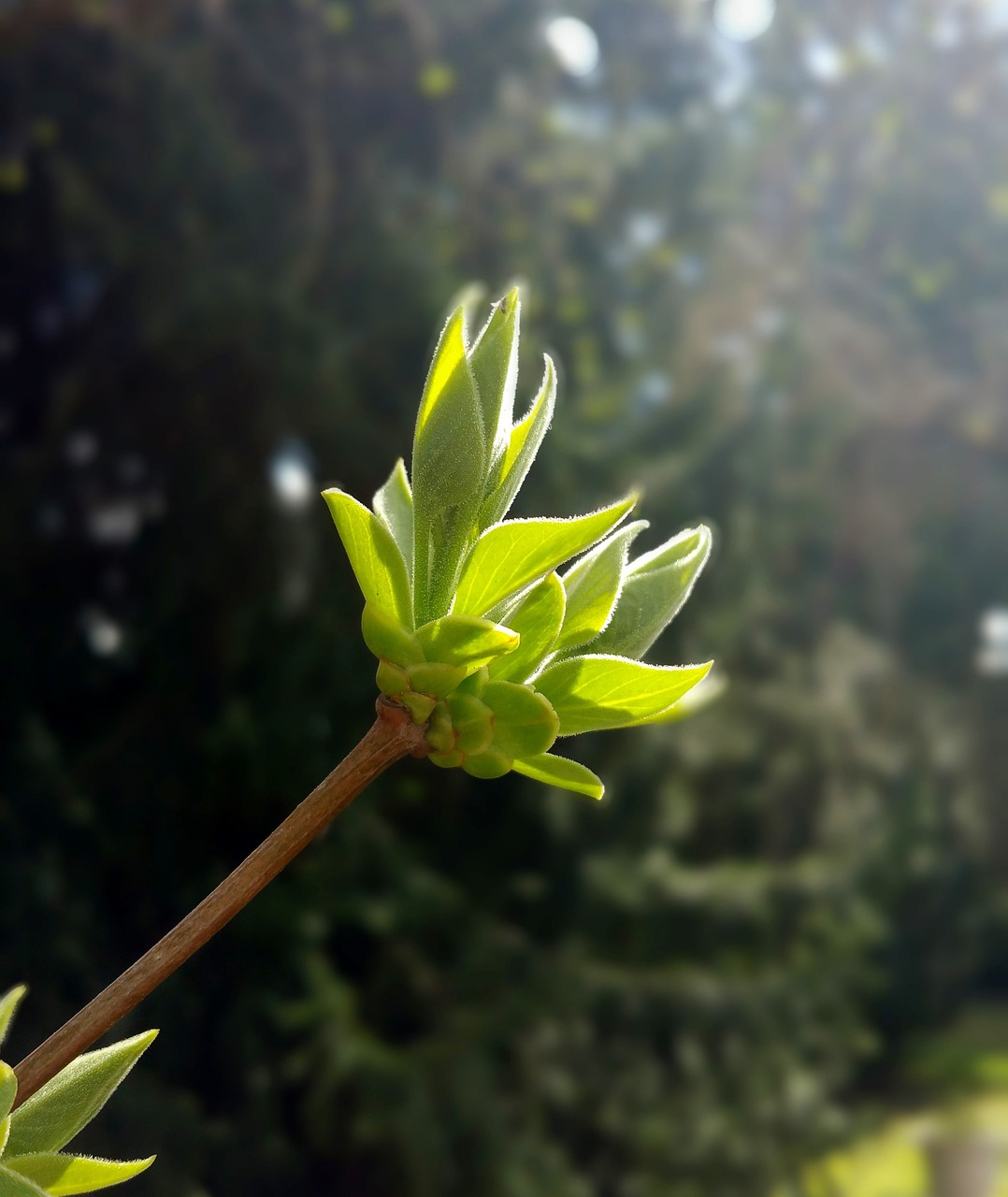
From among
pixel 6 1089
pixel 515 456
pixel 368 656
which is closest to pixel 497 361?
pixel 515 456

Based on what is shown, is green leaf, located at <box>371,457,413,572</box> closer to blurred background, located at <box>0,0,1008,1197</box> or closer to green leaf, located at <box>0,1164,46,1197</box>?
green leaf, located at <box>0,1164,46,1197</box>

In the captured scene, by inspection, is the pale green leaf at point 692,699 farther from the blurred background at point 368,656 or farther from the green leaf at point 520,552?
the blurred background at point 368,656

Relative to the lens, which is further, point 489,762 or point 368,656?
point 368,656

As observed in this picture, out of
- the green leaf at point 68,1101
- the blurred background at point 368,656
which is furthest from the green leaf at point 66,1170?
the blurred background at point 368,656

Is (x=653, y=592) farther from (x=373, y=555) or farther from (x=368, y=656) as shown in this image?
(x=368, y=656)

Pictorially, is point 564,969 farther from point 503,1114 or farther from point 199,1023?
point 199,1023

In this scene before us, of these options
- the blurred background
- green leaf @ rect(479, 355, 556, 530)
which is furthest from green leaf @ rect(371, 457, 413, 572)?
the blurred background
